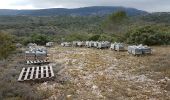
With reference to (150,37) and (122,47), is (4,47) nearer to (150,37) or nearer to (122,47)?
(122,47)

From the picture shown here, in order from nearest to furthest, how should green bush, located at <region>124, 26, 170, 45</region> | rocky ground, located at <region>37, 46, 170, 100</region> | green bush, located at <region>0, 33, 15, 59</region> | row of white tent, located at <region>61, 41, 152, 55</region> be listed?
rocky ground, located at <region>37, 46, 170, 100</region> → row of white tent, located at <region>61, 41, 152, 55</region> → green bush, located at <region>0, 33, 15, 59</region> → green bush, located at <region>124, 26, 170, 45</region>

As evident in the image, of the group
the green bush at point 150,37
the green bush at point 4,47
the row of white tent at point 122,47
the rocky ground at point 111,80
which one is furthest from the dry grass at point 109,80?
the green bush at point 150,37

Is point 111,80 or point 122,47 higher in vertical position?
point 111,80

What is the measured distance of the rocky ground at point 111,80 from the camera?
1132 centimetres

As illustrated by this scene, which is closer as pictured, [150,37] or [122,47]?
[122,47]

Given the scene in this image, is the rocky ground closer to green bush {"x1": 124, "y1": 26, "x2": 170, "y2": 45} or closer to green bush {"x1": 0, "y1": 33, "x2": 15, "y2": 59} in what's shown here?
green bush {"x1": 0, "y1": 33, "x2": 15, "y2": 59}

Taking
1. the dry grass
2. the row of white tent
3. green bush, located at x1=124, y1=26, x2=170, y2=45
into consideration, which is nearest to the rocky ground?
the dry grass

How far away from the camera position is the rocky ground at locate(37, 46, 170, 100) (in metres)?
11.3

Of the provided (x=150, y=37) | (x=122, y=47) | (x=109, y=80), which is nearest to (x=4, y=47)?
(x=122, y=47)

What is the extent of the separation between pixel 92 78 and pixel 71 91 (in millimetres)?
2529

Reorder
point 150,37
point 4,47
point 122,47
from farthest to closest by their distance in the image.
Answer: point 150,37
point 122,47
point 4,47

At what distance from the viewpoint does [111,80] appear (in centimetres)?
1377

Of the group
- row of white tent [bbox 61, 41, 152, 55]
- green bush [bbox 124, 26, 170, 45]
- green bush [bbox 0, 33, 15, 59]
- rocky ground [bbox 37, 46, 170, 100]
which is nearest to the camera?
rocky ground [bbox 37, 46, 170, 100]

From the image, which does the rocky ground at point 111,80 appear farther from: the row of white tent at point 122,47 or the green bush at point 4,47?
the green bush at point 4,47
